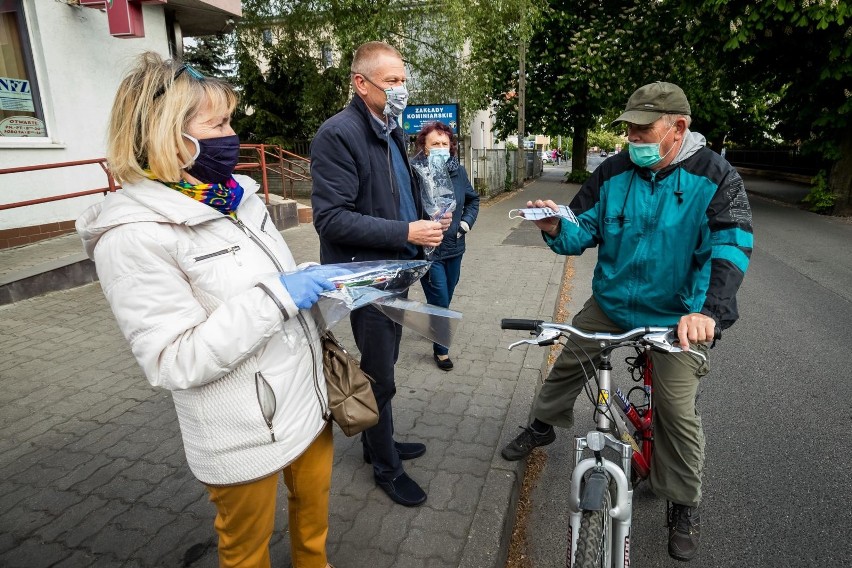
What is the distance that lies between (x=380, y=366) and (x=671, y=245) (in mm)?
1493

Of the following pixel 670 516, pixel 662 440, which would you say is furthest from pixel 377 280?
pixel 670 516

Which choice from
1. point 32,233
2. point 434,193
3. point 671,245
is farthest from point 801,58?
point 32,233

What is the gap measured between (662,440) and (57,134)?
9.55m

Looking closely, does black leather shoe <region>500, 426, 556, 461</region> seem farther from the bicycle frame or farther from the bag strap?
the bag strap

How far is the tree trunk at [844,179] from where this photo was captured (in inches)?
580

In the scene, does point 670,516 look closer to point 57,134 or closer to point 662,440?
point 662,440

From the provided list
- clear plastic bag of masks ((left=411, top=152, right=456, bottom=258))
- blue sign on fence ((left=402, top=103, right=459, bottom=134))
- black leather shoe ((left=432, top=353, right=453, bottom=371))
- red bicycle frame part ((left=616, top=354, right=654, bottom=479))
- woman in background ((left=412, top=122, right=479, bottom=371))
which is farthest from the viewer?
blue sign on fence ((left=402, top=103, right=459, bottom=134))

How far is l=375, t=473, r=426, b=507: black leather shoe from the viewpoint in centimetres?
283

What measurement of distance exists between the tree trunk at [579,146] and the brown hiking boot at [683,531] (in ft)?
83.3

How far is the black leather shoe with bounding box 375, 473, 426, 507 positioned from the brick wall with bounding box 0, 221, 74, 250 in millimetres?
7457

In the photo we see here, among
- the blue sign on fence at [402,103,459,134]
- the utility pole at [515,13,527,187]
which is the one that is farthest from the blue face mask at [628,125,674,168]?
the utility pole at [515,13,527,187]

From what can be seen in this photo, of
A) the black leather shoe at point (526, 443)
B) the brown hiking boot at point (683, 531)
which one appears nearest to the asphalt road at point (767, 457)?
the brown hiking boot at point (683, 531)

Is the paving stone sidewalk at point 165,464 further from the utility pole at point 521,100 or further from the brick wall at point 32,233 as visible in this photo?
the utility pole at point 521,100

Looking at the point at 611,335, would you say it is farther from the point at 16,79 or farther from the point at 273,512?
the point at 16,79
